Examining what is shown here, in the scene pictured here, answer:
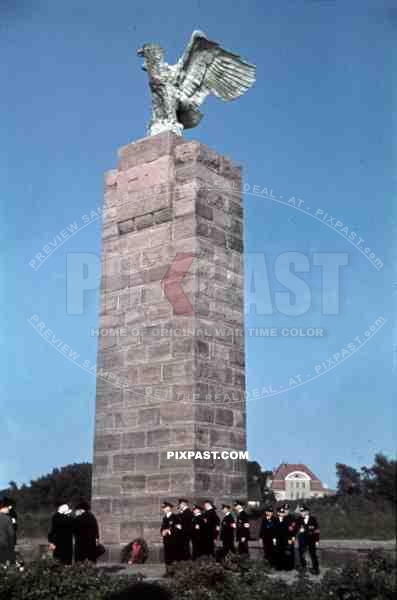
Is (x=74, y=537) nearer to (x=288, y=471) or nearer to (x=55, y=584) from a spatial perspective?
(x=55, y=584)

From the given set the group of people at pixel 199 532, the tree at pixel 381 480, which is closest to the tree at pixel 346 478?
the tree at pixel 381 480

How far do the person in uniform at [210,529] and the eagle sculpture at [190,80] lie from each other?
6.66 meters

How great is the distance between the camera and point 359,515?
610 inches

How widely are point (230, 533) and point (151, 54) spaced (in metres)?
8.38

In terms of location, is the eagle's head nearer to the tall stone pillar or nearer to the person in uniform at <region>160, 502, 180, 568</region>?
the tall stone pillar

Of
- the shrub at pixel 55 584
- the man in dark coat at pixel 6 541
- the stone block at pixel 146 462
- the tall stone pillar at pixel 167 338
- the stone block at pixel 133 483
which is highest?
the tall stone pillar at pixel 167 338

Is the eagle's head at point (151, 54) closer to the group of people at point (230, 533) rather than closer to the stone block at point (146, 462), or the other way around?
the stone block at point (146, 462)

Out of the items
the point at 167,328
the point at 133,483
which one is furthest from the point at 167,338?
the point at 133,483

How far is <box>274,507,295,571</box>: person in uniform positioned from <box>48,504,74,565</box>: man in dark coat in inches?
129

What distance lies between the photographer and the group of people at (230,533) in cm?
1006

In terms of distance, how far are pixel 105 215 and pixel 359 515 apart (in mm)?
8328

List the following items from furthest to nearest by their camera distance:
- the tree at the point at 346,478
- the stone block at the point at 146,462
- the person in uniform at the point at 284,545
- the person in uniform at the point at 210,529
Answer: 1. the tree at the point at 346,478
2. the stone block at the point at 146,462
3. the person in uniform at the point at 284,545
4. the person in uniform at the point at 210,529

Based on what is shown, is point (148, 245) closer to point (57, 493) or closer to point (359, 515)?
point (359, 515)

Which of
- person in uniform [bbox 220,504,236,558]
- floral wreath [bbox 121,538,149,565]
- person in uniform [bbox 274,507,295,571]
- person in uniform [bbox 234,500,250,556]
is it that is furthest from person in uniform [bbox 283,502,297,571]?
floral wreath [bbox 121,538,149,565]
